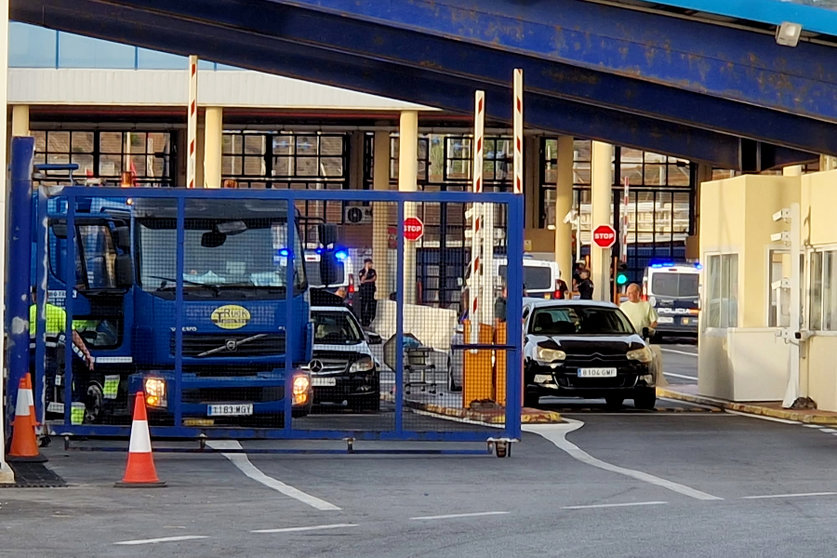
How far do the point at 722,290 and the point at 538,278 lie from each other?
2146cm

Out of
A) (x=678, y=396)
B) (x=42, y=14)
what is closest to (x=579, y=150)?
(x=678, y=396)

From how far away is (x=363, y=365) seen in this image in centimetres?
1839

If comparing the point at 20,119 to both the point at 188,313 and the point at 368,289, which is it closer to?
the point at 188,313

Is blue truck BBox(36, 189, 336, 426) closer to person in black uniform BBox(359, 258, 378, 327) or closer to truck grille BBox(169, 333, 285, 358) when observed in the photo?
truck grille BBox(169, 333, 285, 358)

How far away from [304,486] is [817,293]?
11661mm

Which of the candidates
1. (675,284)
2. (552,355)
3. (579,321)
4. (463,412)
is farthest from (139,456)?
(675,284)

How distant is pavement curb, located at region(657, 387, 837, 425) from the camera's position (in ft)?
77.2

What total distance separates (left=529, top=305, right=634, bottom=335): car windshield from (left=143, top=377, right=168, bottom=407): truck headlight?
901 centimetres

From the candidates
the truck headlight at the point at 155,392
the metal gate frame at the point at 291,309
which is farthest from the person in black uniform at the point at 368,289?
the truck headlight at the point at 155,392

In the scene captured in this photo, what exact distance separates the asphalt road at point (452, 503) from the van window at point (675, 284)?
97.3ft

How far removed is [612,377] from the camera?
25.1 m

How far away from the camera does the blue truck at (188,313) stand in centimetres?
1775

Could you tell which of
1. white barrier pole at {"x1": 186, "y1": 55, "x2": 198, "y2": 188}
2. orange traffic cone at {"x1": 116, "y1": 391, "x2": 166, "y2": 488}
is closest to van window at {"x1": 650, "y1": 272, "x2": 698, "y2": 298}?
white barrier pole at {"x1": 186, "y1": 55, "x2": 198, "y2": 188}

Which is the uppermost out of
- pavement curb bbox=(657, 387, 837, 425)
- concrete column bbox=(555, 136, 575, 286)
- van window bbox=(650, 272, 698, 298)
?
concrete column bbox=(555, 136, 575, 286)
